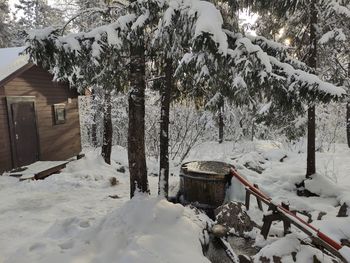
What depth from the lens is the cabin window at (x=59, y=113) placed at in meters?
14.0

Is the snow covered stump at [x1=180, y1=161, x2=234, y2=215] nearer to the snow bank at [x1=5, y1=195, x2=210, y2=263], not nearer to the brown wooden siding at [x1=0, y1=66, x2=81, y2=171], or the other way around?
the snow bank at [x1=5, y1=195, x2=210, y2=263]

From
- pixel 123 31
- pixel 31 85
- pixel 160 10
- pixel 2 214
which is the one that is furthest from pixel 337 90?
pixel 31 85

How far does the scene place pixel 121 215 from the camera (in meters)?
5.25

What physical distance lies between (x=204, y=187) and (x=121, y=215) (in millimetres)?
2519

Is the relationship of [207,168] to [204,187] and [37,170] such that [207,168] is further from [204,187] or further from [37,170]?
[37,170]

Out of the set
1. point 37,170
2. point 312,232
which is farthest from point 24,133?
point 312,232

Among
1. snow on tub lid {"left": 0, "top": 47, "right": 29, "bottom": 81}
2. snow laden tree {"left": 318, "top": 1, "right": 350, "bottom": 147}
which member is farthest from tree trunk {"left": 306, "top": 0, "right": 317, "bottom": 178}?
snow on tub lid {"left": 0, "top": 47, "right": 29, "bottom": 81}

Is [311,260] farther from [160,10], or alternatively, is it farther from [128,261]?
[160,10]

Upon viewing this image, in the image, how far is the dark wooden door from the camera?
11578 millimetres

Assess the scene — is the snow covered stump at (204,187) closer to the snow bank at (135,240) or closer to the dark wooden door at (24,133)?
the snow bank at (135,240)

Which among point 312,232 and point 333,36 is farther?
point 333,36

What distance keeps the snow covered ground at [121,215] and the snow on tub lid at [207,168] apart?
0.55 m

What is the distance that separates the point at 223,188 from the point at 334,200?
3466 mm

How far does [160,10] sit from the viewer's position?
5.61m
